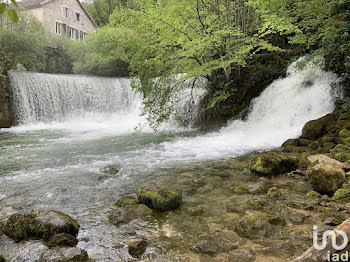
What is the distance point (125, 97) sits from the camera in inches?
764

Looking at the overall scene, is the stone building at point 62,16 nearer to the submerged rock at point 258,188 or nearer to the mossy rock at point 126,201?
the mossy rock at point 126,201

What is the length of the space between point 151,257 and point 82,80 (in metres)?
17.7

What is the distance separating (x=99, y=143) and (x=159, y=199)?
6836 millimetres

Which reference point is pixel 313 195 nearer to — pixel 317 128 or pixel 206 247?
pixel 206 247

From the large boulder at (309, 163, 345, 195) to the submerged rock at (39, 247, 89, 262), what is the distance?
3.79m

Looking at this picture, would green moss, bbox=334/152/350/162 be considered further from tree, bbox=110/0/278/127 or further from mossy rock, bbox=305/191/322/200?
tree, bbox=110/0/278/127

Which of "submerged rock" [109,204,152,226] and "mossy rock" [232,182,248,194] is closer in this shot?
"submerged rock" [109,204,152,226]

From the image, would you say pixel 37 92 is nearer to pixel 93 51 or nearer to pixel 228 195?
pixel 93 51

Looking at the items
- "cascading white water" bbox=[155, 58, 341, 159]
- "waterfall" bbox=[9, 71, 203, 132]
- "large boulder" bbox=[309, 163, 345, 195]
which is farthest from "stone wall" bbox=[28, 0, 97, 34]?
"large boulder" bbox=[309, 163, 345, 195]

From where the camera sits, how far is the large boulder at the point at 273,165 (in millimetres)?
5676

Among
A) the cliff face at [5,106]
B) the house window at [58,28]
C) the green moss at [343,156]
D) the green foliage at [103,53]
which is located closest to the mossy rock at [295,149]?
the green moss at [343,156]

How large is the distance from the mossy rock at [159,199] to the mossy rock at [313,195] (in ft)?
7.07

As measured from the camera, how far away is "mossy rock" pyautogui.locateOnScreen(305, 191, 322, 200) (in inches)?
168

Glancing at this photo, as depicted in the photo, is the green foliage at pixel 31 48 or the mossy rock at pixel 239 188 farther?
the green foliage at pixel 31 48
